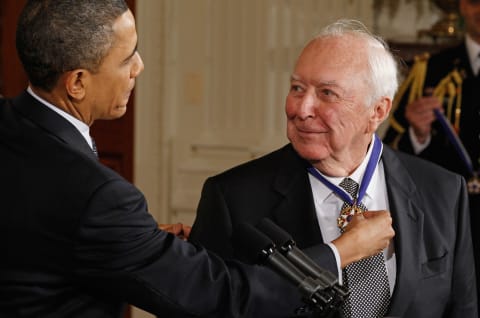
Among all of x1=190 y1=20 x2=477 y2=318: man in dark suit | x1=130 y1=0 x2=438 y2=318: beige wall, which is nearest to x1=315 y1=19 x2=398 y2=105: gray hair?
x1=190 y1=20 x2=477 y2=318: man in dark suit

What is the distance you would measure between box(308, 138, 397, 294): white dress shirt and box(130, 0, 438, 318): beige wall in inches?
106

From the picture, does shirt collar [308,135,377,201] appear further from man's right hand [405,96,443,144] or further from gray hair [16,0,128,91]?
man's right hand [405,96,443,144]

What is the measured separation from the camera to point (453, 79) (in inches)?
151

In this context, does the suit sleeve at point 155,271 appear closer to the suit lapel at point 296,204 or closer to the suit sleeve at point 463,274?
the suit lapel at point 296,204

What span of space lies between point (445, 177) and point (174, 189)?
2721 mm

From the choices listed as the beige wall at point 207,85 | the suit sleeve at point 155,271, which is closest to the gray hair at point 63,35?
the suit sleeve at point 155,271

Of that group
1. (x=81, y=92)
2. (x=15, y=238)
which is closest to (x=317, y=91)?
(x=81, y=92)

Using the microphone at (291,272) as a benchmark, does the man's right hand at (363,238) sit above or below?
below

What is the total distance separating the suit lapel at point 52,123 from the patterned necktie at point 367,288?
2.49ft

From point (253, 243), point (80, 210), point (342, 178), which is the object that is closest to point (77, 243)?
point (80, 210)

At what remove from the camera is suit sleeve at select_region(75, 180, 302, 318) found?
5.92ft

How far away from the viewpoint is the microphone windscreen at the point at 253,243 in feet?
5.37

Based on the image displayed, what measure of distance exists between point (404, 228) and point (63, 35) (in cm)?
104

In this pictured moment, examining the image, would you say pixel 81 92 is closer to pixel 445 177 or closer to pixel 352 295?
pixel 352 295
